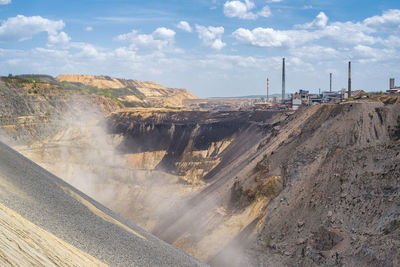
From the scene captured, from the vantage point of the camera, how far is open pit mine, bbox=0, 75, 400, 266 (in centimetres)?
1478

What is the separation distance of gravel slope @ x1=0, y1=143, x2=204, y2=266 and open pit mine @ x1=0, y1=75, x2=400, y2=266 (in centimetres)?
7

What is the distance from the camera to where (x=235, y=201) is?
2950 cm

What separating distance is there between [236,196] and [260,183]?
292cm

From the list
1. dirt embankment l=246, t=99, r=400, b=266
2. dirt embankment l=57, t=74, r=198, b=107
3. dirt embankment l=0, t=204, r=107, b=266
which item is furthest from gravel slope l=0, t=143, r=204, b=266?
dirt embankment l=57, t=74, r=198, b=107

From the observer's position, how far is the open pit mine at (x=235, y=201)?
14.8m

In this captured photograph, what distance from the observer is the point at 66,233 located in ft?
47.2

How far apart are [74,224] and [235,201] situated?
52.3 feet

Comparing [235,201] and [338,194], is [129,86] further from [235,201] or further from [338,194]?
[338,194]

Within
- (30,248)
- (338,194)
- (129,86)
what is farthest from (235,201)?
(129,86)

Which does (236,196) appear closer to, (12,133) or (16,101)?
(12,133)

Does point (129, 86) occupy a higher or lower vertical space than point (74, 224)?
higher

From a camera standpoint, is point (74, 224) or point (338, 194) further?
point (338, 194)

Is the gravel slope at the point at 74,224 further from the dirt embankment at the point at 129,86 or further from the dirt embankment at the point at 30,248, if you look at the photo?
the dirt embankment at the point at 129,86

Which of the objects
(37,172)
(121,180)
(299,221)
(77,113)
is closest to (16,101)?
(77,113)
